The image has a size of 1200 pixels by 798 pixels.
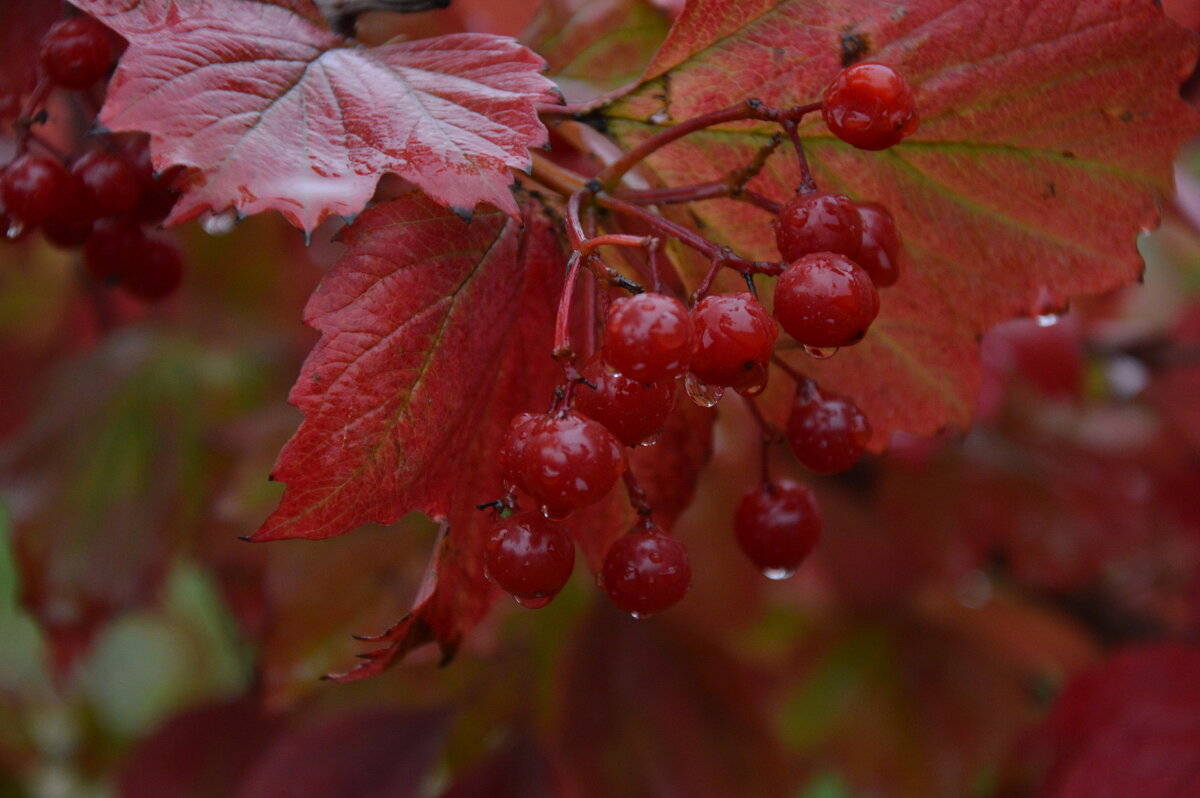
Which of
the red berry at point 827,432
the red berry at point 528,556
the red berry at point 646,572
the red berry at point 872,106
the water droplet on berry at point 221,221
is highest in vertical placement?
the water droplet on berry at point 221,221

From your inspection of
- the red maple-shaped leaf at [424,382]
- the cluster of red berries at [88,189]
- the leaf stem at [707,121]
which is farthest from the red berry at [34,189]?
the leaf stem at [707,121]

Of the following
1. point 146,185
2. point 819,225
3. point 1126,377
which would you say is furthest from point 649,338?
point 1126,377

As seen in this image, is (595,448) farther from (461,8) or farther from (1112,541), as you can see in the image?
(1112,541)

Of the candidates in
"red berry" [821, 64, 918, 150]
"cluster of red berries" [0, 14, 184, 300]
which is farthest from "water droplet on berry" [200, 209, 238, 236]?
"red berry" [821, 64, 918, 150]

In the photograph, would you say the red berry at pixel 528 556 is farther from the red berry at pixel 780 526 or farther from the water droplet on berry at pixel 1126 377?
the water droplet on berry at pixel 1126 377

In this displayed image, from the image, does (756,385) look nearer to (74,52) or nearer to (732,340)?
(732,340)

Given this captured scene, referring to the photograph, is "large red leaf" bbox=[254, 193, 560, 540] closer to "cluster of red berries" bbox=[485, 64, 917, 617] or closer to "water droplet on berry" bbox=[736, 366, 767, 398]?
Result: "cluster of red berries" bbox=[485, 64, 917, 617]

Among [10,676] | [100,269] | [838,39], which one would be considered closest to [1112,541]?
[838,39]

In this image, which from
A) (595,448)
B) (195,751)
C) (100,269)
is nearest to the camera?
(595,448)

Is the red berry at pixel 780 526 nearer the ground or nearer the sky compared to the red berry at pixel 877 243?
nearer the ground
